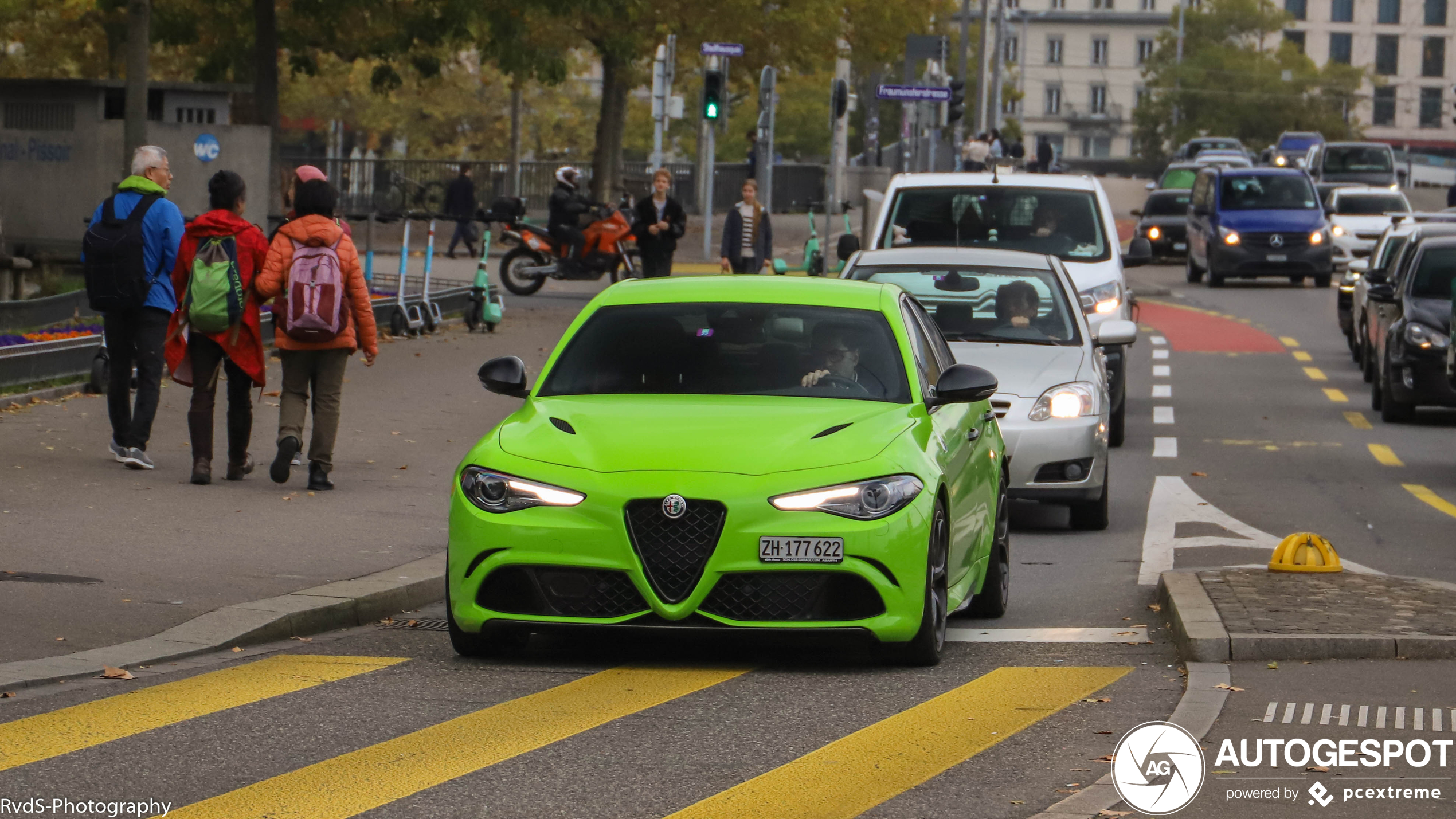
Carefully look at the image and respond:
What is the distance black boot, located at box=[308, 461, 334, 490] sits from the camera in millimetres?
12539

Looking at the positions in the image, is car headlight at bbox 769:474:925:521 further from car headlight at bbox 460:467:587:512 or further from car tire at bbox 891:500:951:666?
car headlight at bbox 460:467:587:512

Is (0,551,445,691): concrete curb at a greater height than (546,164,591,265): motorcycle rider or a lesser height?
lesser

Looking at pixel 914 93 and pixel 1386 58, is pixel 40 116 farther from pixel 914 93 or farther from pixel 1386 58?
pixel 1386 58

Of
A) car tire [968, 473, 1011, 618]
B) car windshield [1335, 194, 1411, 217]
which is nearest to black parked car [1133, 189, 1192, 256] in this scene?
car windshield [1335, 194, 1411, 217]

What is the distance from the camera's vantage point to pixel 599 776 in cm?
599

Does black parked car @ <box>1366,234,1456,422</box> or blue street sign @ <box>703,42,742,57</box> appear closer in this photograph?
black parked car @ <box>1366,234,1456,422</box>

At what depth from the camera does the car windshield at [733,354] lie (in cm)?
841

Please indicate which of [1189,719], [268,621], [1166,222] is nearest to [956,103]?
[1166,222]

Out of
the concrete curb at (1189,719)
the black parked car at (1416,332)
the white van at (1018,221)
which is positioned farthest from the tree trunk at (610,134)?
the concrete curb at (1189,719)

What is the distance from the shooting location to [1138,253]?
17531mm

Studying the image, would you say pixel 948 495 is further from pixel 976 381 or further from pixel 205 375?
pixel 205 375

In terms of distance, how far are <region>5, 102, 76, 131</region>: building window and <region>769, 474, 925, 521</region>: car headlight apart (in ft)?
84.4

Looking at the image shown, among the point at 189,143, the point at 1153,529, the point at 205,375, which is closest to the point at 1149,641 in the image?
the point at 1153,529

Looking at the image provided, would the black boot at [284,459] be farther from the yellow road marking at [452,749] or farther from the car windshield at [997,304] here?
the yellow road marking at [452,749]
